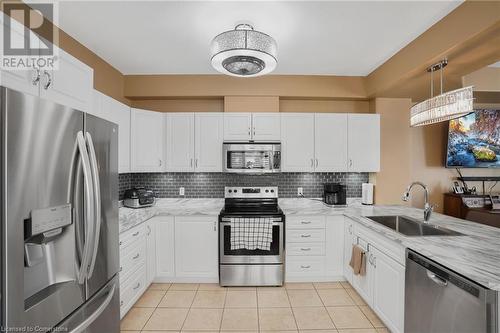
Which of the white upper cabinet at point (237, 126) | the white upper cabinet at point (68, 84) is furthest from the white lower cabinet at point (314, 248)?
the white upper cabinet at point (68, 84)

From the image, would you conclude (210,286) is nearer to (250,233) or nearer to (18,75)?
(250,233)

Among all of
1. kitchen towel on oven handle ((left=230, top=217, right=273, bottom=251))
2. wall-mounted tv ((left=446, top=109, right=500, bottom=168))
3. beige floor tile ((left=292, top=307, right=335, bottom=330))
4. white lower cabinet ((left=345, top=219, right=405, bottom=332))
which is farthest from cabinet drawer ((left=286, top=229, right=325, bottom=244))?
wall-mounted tv ((left=446, top=109, right=500, bottom=168))

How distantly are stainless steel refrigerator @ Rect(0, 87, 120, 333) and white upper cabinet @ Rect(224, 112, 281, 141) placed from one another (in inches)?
76.9

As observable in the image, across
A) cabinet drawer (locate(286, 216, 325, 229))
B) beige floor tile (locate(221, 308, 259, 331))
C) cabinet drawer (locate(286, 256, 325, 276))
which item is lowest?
beige floor tile (locate(221, 308, 259, 331))

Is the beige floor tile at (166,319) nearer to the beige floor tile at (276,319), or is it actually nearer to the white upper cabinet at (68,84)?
the beige floor tile at (276,319)

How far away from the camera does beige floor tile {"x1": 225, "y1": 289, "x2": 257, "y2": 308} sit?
8.45 ft

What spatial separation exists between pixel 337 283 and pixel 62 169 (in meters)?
3.10

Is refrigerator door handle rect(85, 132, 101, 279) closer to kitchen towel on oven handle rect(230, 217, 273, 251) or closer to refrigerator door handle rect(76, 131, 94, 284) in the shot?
refrigerator door handle rect(76, 131, 94, 284)

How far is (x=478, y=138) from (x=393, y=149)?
5.59ft

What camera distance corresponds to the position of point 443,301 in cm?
150

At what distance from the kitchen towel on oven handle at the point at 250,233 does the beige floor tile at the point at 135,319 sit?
3.63 feet

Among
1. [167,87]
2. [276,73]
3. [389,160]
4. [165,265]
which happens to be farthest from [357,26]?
[165,265]

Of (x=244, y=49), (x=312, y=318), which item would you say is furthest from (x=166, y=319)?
(x=244, y=49)

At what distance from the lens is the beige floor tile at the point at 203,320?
7.31ft
